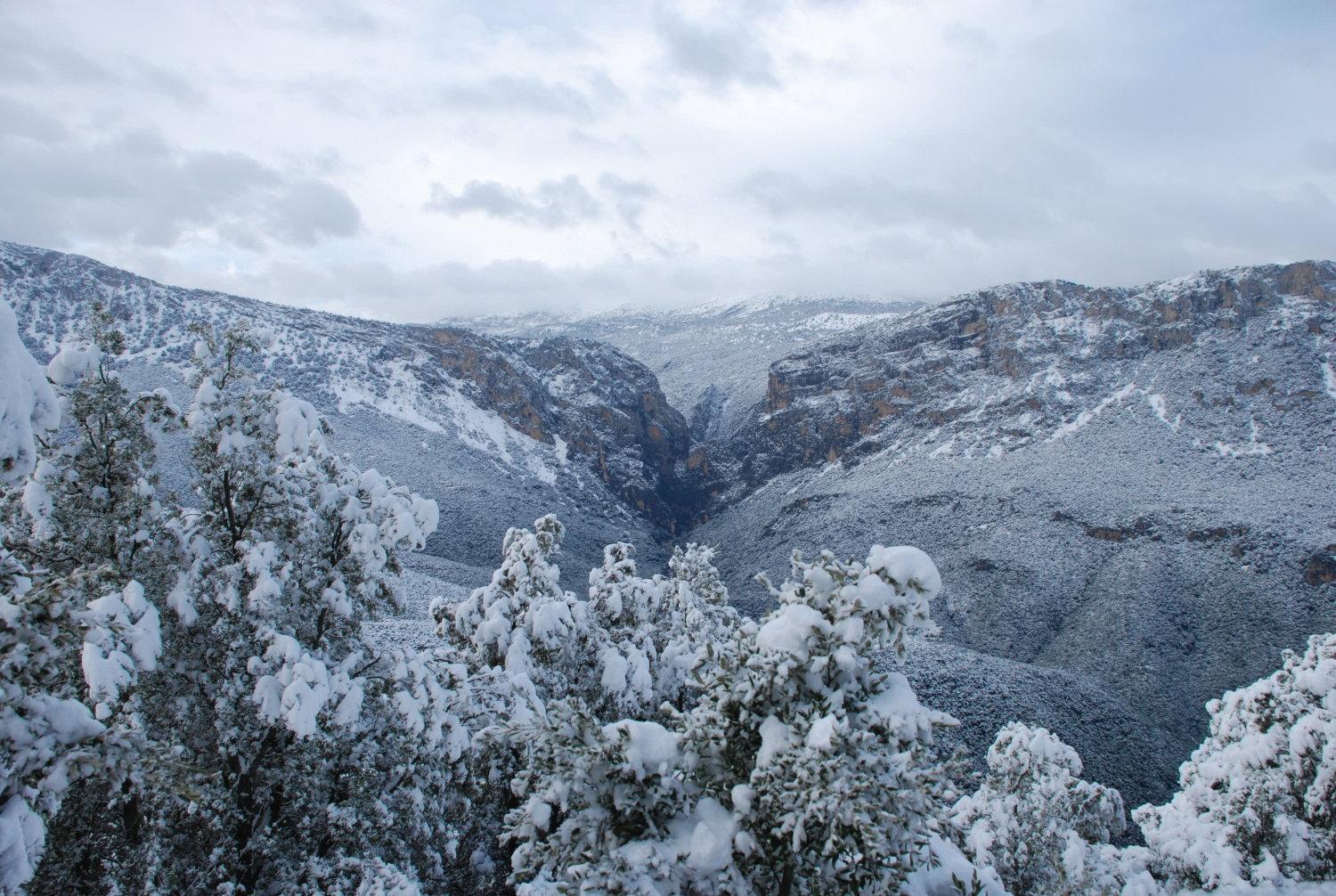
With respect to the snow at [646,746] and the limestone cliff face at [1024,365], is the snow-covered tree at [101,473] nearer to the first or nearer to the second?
the snow at [646,746]

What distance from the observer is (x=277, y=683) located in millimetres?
8805

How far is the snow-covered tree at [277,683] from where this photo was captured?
9.22 metres

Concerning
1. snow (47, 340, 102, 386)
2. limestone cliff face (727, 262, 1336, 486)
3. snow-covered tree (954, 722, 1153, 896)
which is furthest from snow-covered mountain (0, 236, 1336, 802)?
snow (47, 340, 102, 386)

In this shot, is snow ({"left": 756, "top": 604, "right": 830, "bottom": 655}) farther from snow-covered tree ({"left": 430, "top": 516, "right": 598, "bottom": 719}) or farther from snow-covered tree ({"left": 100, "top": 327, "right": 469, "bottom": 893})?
snow-covered tree ({"left": 430, "top": 516, "right": 598, "bottom": 719})

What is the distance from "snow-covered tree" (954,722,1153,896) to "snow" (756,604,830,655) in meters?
14.4

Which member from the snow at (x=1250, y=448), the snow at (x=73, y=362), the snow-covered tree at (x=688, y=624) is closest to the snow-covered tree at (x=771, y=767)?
the snow-covered tree at (x=688, y=624)

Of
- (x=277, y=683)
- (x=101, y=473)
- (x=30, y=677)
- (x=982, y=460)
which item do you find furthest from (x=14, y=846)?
(x=982, y=460)

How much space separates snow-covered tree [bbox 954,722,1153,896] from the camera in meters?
17.0

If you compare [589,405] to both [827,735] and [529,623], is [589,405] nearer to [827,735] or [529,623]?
[529,623]

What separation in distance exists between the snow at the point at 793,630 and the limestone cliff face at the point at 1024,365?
11283 centimetres

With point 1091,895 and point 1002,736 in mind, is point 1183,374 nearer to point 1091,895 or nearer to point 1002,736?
point 1002,736

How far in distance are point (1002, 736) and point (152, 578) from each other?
84.7 feet

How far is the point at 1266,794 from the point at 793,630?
14336mm

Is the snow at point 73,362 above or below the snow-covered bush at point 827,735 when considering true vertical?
above
